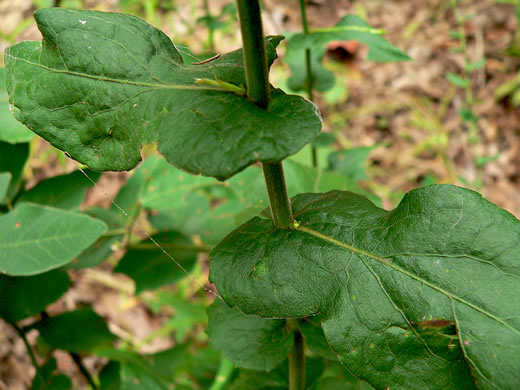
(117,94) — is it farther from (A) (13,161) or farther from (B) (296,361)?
(A) (13,161)

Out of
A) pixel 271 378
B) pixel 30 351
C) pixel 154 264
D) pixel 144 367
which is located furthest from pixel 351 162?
pixel 30 351

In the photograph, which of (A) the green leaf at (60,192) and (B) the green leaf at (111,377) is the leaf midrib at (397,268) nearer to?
(A) the green leaf at (60,192)

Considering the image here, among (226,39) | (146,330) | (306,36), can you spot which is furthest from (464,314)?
(226,39)

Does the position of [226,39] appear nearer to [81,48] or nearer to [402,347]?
[81,48]

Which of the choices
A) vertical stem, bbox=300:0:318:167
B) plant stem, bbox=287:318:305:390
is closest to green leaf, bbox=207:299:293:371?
plant stem, bbox=287:318:305:390

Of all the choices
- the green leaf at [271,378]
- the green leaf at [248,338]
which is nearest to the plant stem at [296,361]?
the green leaf at [248,338]

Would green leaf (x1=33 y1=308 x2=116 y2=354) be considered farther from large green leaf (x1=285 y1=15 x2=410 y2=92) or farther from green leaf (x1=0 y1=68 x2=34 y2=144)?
large green leaf (x1=285 y1=15 x2=410 y2=92)
